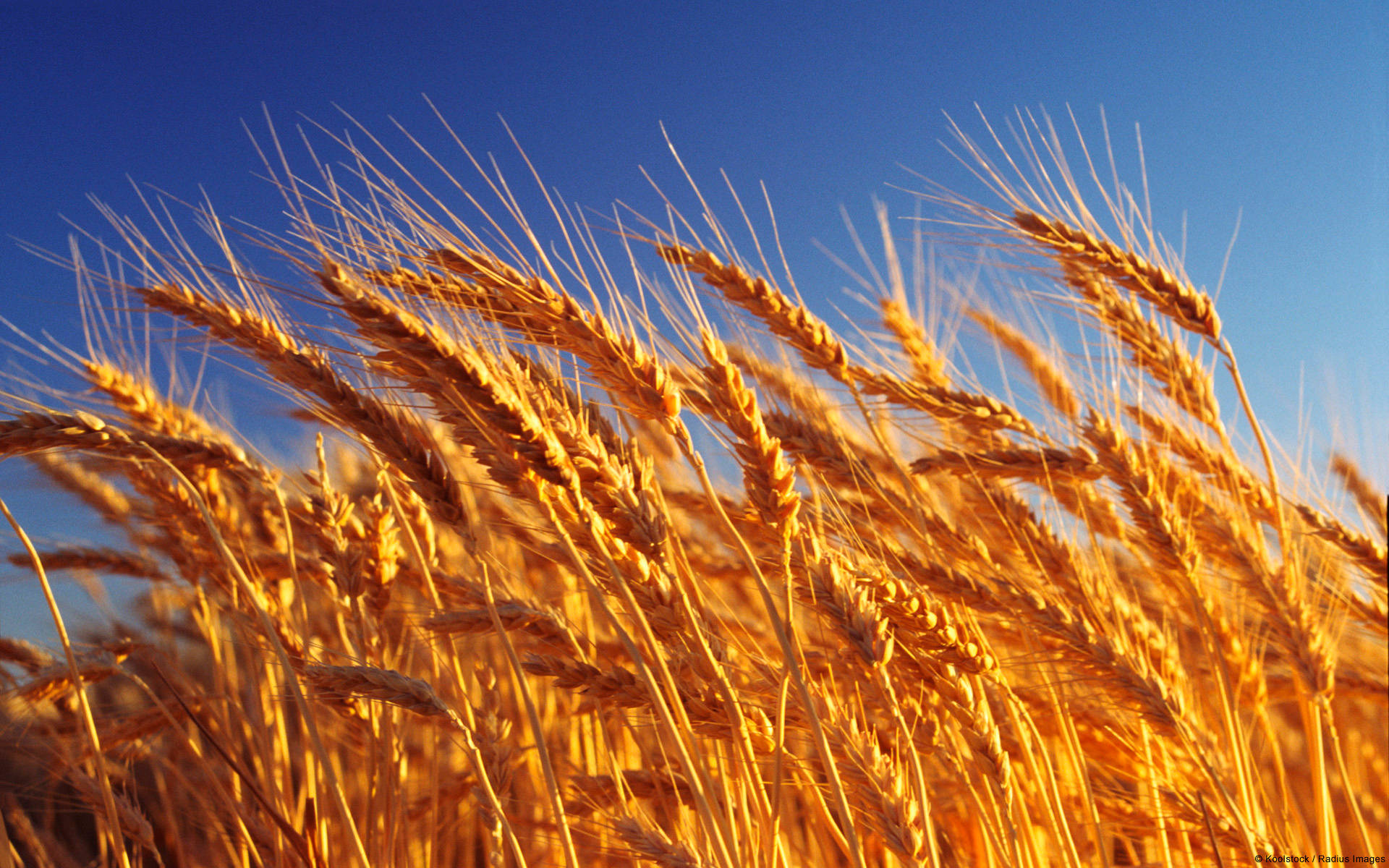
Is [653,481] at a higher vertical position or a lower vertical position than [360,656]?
higher

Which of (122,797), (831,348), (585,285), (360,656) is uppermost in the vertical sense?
(831,348)

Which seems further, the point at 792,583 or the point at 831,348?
the point at 831,348

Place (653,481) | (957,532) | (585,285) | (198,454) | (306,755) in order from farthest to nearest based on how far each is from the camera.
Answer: (957,532)
(198,454)
(306,755)
(585,285)
(653,481)

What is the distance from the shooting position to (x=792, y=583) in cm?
127

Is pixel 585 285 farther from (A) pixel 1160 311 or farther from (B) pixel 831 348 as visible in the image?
(A) pixel 1160 311

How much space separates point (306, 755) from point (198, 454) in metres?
0.71

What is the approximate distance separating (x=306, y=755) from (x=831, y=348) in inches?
59.4

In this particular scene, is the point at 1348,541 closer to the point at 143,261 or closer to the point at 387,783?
the point at 387,783

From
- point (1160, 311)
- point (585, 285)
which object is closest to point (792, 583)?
point (585, 285)

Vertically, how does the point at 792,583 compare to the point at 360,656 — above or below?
above

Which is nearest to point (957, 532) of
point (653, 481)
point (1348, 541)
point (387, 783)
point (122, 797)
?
point (653, 481)

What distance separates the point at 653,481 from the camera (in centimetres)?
125

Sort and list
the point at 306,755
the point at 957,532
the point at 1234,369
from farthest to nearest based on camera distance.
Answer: the point at 1234,369
the point at 957,532
the point at 306,755

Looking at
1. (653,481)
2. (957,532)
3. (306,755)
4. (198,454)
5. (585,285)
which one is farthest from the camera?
(957,532)
